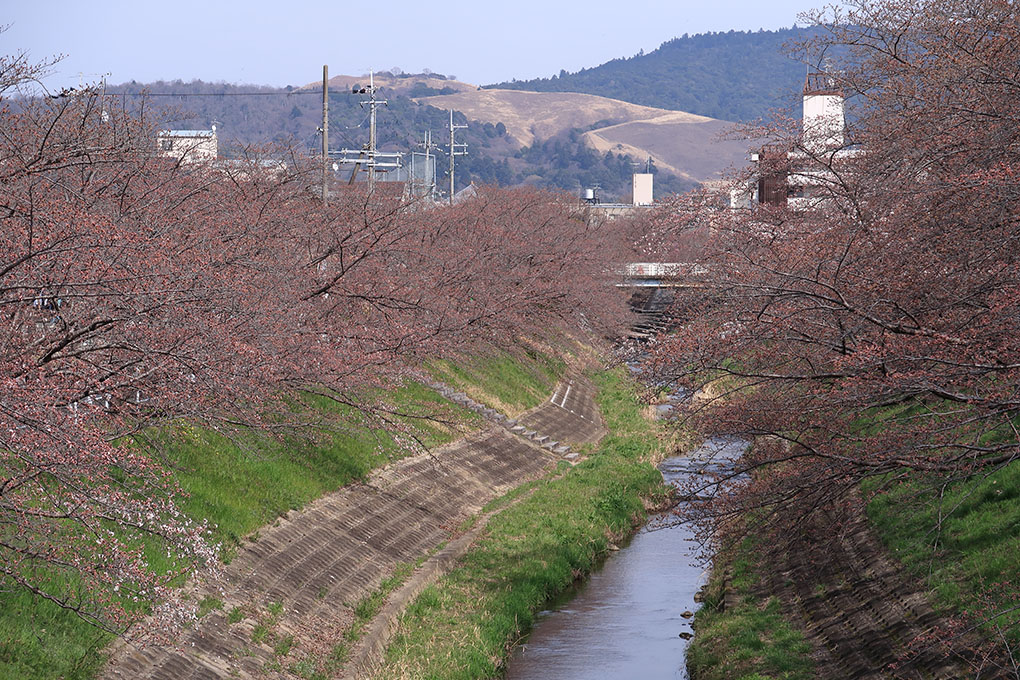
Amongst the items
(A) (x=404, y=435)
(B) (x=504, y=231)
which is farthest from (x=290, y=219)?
(B) (x=504, y=231)

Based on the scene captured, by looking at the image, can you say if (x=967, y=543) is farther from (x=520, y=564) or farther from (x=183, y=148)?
(x=183, y=148)

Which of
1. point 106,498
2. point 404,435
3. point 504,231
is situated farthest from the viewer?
point 504,231

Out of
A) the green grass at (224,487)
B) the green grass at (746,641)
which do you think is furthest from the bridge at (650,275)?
the green grass at (224,487)

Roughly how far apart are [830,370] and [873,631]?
14.1 feet

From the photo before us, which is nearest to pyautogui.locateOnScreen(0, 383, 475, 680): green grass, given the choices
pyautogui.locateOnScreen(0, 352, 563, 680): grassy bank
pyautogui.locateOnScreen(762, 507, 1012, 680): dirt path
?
pyautogui.locateOnScreen(0, 352, 563, 680): grassy bank

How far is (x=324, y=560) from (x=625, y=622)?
607cm

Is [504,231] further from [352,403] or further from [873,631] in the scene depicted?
[873,631]

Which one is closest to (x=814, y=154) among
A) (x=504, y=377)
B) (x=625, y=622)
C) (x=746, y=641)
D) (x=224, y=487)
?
(x=625, y=622)

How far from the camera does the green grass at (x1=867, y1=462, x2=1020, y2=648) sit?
1551 cm

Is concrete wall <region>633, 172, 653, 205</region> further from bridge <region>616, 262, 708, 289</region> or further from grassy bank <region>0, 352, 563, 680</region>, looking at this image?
grassy bank <region>0, 352, 563, 680</region>

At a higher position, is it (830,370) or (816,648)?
(830,370)

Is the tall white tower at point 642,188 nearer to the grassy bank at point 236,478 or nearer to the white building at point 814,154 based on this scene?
the grassy bank at point 236,478

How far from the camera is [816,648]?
62.1 ft

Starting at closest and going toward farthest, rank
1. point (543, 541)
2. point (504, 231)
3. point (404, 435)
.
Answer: point (404, 435)
point (543, 541)
point (504, 231)
